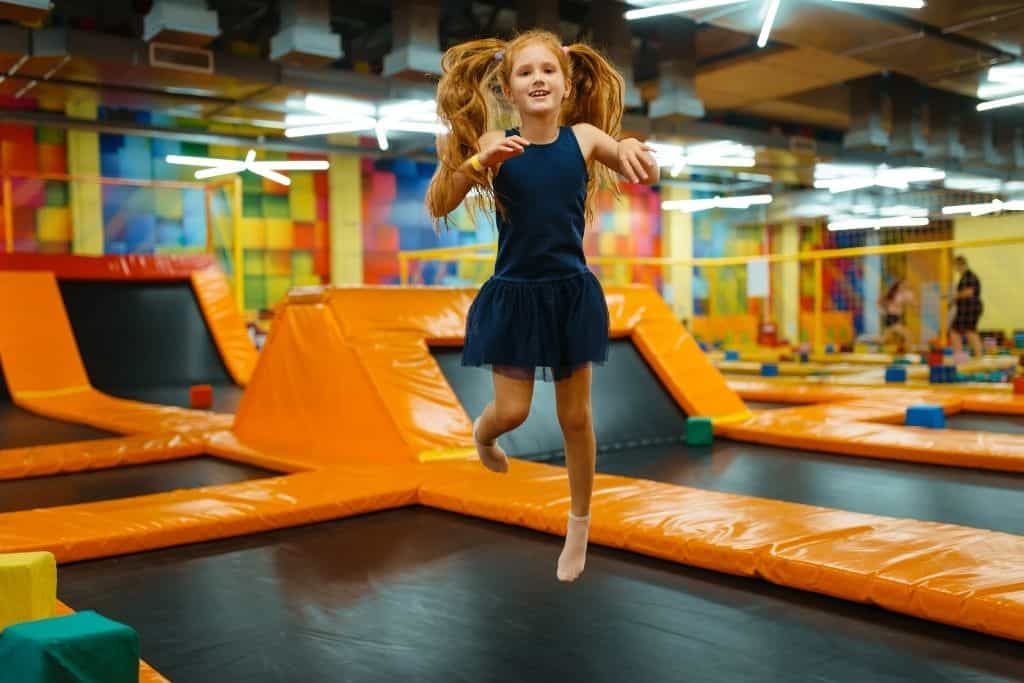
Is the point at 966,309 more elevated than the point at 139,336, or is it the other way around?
the point at 966,309

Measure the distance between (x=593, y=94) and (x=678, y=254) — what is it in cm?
1213

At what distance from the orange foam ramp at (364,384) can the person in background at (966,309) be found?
16.2 ft

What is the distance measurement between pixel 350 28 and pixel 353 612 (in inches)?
333

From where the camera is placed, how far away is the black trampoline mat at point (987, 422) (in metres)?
4.95

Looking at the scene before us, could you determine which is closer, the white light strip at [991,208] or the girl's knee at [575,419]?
the girl's knee at [575,419]

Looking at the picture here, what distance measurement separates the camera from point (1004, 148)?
12.1 metres

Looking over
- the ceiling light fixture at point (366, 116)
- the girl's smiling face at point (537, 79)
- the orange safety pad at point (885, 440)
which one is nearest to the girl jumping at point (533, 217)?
the girl's smiling face at point (537, 79)

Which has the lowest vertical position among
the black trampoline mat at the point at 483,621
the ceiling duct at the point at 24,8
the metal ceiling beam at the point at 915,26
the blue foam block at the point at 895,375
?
the black trampoline mat at the point at 483,621

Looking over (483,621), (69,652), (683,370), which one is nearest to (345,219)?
(683,370)

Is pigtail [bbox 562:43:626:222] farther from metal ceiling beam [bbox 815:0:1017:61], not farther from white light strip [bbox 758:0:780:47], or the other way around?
metal ceiling beam [bbox 815:0:1017:61]

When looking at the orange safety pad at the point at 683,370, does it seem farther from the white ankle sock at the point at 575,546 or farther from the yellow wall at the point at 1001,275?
the yellow wall at the point at 1001,275

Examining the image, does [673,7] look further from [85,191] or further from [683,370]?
[85,191]

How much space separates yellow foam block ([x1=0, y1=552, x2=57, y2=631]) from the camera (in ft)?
4.95

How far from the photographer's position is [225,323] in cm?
759
